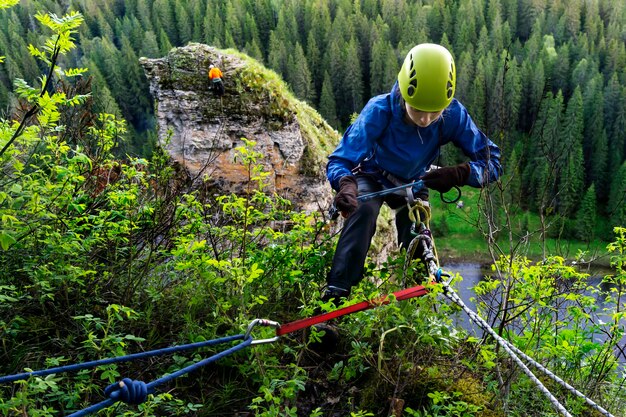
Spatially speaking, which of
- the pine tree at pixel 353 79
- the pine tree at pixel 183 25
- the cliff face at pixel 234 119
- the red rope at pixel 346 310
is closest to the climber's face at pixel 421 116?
the red rope at pixel 346 310

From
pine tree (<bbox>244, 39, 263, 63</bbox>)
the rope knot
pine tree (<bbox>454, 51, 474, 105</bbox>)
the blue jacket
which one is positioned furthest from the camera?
pine tree (<bbox>244, 39, 263, 63</bbox>)

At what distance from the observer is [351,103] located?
300 feet

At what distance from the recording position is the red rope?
9.88 feet

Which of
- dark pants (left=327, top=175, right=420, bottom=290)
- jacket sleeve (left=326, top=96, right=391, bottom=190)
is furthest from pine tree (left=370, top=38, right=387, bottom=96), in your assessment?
jacket sleeve (left=326, top=96, right=391, bottom=190)

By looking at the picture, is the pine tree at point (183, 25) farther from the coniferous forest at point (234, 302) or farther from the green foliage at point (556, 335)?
the green foliage at point (556, 335)

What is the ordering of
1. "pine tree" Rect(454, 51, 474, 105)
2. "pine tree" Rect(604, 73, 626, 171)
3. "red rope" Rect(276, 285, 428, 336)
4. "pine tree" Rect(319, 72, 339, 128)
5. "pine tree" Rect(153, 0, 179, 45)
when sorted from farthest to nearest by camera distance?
"pine tree" Rect(153, 0, 179, 45)
"pine tree" Rect(319, 72, 339, 128)
"pine tree" Rect(454, 51, 474, 105)
"pine tree" Rect(604, 73, 626, 171)
"red rope" Rect(276, 285, 428, 336)

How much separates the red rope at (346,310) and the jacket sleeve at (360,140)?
1090 millimetres

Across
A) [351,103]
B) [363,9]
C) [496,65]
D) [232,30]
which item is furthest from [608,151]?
[232,30]

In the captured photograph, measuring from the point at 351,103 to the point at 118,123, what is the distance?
292 feet

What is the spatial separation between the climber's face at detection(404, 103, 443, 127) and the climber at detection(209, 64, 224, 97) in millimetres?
7872

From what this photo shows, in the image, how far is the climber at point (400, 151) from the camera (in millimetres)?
3742

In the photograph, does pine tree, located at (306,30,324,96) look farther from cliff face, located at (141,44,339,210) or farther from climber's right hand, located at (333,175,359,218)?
climber's right hand, located at (333,175,359,218)

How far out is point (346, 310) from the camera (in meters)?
3.14

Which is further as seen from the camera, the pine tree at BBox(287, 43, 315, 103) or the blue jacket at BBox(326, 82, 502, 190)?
the pine tree at BBox(287, 43, 315, 103)
